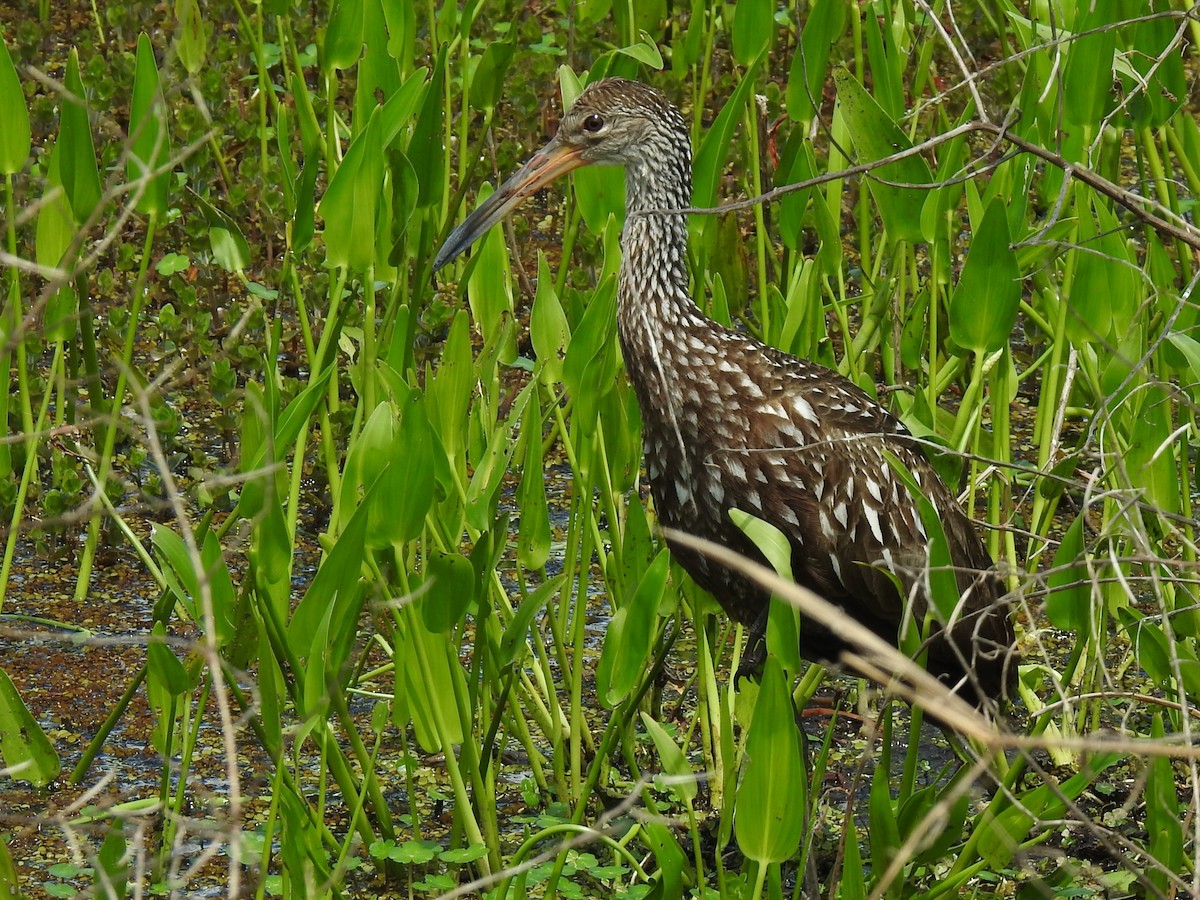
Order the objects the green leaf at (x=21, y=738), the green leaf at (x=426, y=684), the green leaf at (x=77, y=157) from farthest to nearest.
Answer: the green leaf at (x=77, y=157) → the green leaf at (x=426, y=684) → the green leaf at (x=21, y=738)

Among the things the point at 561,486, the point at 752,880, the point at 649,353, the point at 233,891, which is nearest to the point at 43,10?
the point at 561,486

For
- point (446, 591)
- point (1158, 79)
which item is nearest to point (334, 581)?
point (446, 591)

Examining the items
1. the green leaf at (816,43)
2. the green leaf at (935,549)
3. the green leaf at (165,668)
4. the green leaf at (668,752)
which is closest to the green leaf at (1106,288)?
the green leaf at (816,43)

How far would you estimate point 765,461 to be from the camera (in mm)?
3559

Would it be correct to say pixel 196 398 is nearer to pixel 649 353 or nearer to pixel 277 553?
pixel 649 353

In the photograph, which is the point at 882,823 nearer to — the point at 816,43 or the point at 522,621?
the point at 522,621

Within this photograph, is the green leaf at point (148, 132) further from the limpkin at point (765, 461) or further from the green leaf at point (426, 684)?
the green leaf at point (426, 684)

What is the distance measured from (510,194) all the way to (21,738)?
1588 mm

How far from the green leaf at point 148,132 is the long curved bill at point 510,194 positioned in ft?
2.04

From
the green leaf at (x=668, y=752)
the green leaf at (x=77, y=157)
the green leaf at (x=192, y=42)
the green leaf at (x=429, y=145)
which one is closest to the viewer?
the green leaf at (x=668, y=752)

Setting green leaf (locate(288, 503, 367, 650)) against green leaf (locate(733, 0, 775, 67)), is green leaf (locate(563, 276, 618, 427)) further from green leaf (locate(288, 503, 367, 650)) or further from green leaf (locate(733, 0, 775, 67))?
green leaf (locate(733, 0, 775, 67))

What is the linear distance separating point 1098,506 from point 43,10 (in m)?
4.54

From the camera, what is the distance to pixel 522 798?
3.98 m

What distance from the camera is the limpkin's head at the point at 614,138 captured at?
394 cm
